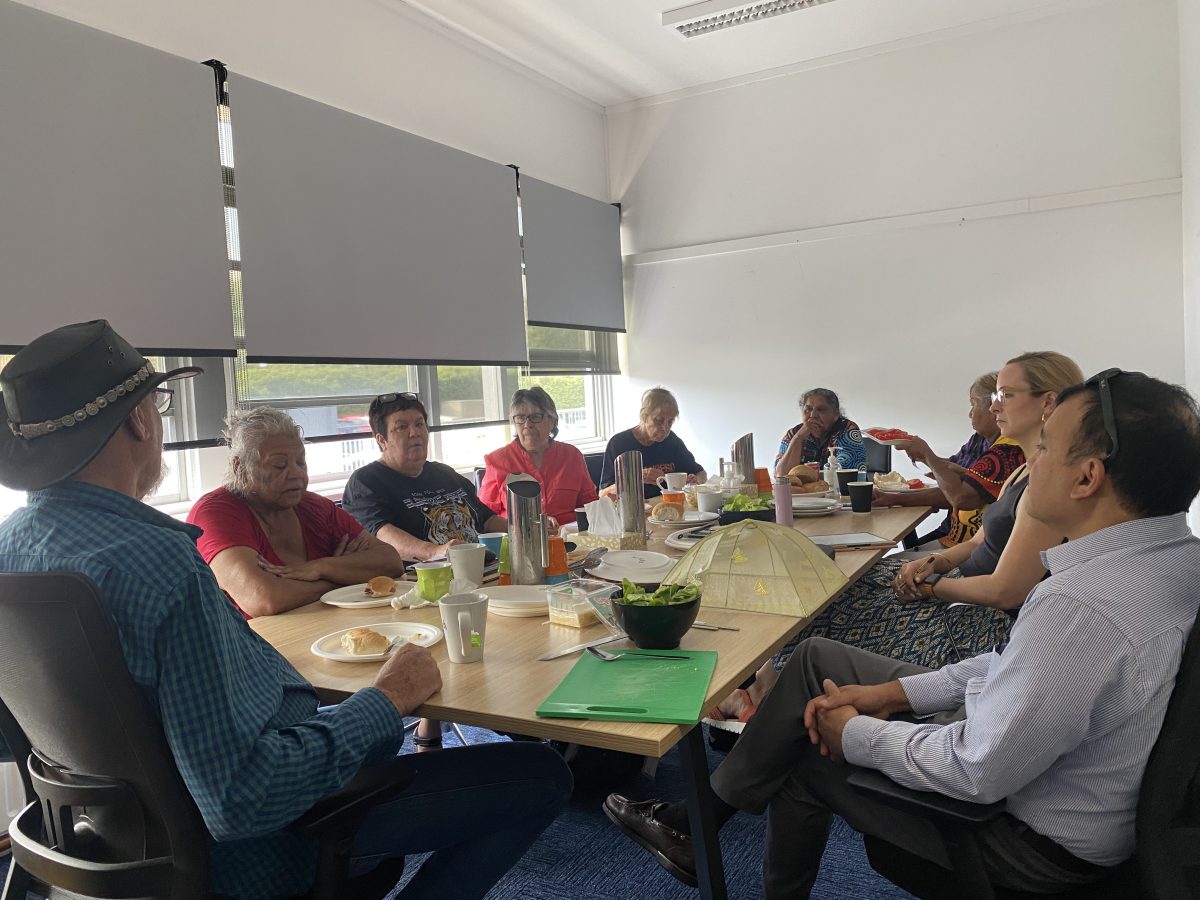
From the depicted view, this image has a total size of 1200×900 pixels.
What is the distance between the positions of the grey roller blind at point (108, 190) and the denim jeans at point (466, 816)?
2.25 meters

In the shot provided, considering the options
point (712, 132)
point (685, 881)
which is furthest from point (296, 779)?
point (712, 132)

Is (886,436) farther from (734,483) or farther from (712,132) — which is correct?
(712,132)

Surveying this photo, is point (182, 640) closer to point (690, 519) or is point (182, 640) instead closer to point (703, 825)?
point (703, 825)

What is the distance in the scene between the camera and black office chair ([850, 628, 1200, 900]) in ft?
3.51

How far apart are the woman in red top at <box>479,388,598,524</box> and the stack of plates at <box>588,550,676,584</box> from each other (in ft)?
5.35

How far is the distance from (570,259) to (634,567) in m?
3.82

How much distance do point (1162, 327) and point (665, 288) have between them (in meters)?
3.04

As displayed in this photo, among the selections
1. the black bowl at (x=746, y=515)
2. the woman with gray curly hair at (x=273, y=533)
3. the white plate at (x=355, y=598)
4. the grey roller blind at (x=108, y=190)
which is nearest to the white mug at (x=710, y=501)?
the black bowl at (x=746, y=515)

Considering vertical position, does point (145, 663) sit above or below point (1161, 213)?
below

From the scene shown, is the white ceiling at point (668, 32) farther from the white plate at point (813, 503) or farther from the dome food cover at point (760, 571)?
the dome food cover at point (760, 571)

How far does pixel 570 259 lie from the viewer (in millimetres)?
5688

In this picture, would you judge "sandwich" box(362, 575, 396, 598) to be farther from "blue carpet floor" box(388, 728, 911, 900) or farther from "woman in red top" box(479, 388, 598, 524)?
"woman in red top" box(479, 388, 598, 524)

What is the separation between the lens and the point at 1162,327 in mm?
4758

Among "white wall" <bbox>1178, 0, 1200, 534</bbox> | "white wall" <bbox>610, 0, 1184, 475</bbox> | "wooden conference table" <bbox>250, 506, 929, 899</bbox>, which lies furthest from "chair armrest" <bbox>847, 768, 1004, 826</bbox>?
"white wall" <bbox>610, 0, 1184, 475</bbox>
